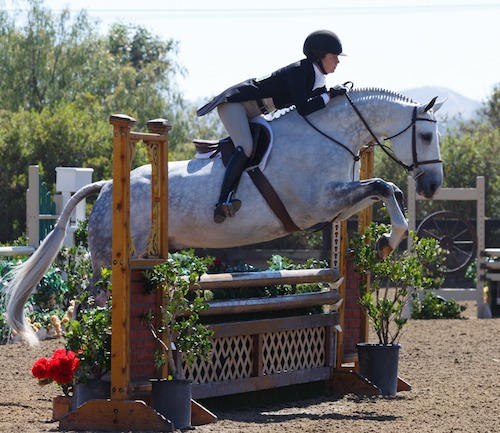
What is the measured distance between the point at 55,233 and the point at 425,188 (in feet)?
6.70

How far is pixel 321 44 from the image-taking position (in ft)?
19.1

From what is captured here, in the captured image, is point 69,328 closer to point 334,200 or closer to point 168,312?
point 168,312

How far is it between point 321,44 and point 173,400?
2146 millimetres

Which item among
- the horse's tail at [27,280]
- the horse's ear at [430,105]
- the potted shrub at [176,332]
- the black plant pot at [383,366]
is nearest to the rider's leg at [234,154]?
the potted shrub at [176,332]

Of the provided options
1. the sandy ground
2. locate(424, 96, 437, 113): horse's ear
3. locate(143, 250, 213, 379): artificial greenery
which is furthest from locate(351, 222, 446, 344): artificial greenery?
locate(143, 250, 213, 379): artificial greenery

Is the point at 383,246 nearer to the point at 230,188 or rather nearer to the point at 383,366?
the point at 383,366

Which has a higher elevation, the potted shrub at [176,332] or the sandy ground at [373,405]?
the potted shrub at [176,332]

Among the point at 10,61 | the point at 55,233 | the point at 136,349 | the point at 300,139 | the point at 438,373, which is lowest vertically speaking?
the point at 438,373

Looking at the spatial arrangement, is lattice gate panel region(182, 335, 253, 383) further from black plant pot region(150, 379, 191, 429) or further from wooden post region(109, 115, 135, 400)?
wooden post region(109, 115, 135, 400)

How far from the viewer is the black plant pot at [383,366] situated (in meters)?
6.25

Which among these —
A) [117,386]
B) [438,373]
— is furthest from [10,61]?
[117,386]

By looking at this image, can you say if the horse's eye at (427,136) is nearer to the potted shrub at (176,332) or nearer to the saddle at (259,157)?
the saddle at (259,157)

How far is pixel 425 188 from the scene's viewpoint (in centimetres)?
597

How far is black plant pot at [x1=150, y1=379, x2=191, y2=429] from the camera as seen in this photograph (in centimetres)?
479
